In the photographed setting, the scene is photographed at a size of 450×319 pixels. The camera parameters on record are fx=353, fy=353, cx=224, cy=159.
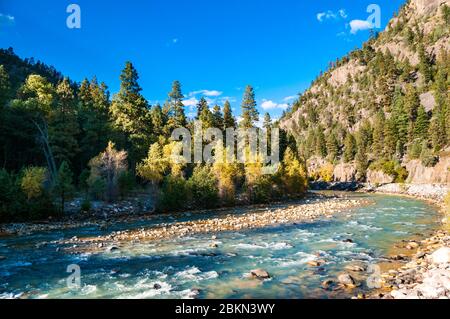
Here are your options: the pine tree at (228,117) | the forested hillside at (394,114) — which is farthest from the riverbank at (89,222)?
the forested hillside at (394,114)

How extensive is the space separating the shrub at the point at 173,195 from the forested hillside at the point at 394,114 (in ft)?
203

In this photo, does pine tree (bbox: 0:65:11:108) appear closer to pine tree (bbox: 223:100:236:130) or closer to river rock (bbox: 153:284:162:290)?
pine tree (bbox: 223:100:236:130)

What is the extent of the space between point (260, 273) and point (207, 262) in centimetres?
370

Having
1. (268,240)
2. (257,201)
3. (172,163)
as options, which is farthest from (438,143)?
(268,240)

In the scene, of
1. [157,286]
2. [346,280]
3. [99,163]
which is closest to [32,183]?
[99,163]

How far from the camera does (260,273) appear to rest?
16500 mm

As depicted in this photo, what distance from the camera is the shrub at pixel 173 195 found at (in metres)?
43.2

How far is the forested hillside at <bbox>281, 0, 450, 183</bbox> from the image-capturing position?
92.9m

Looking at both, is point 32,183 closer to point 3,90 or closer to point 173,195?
point 173,195

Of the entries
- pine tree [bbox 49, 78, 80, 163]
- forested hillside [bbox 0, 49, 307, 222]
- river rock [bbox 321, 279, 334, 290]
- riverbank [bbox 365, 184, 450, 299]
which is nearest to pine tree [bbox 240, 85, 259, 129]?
forested hillside [bbox 0, 49, 307, 222]

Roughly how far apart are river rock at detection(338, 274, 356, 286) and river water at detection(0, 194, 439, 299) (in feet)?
1.39

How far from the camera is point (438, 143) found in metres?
89.8

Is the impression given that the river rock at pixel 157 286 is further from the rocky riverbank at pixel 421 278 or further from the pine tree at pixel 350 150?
the pine tree at pixel 350 150

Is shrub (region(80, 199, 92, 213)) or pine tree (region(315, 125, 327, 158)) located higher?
pine tree (region(315, 125, 327, 158))
